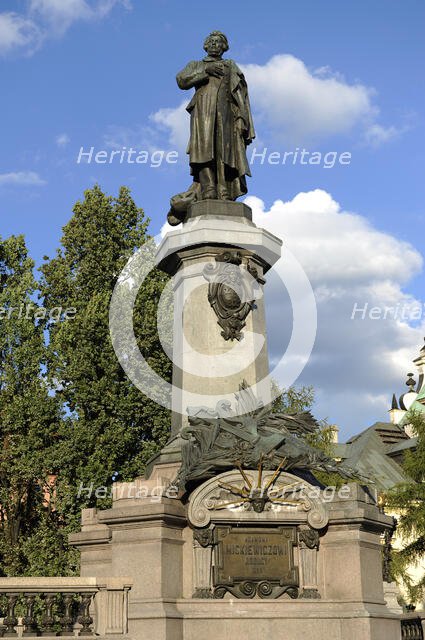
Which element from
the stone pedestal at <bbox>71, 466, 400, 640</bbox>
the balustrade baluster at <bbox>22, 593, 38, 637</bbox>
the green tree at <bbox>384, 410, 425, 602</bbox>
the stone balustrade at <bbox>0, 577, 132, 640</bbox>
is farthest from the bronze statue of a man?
the green tree at <bbox>384, 410, 425, 602</bbox>

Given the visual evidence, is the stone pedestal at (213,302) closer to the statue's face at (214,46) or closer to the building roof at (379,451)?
the statue's face at (214,46)

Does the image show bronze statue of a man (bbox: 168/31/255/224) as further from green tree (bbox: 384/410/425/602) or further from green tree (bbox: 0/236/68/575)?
green tree (bbox: 384/410/425/602)

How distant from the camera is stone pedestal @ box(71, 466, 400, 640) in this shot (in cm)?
1157

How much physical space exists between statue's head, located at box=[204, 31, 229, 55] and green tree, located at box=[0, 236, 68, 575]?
50.5ft

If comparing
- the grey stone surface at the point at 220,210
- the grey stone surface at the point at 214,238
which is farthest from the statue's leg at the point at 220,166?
the grey stone surface at the point at 214,238

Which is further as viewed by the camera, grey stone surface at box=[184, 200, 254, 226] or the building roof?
the building roof

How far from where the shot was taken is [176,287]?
15070mm

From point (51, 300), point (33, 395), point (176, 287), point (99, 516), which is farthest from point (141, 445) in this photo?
point (99, 516)

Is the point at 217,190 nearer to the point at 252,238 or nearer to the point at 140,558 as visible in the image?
the point at 252,238

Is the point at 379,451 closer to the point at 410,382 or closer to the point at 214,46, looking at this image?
the point at 410,382

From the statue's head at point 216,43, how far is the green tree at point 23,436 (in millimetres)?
15382

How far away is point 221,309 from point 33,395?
51.9 ft

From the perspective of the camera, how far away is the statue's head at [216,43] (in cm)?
1582

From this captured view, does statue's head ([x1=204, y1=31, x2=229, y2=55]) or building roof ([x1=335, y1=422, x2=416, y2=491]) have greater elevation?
building roof ([x1=335, y1=422, x2=416, y2=491])
